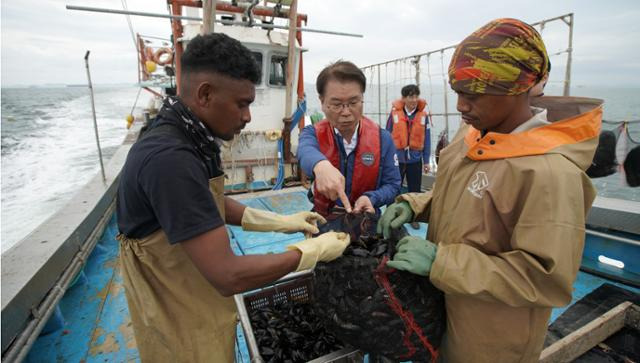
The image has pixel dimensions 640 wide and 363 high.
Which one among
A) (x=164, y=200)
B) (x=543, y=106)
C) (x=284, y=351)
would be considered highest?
(x=543, y=106)

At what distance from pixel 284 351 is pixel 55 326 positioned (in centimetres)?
253

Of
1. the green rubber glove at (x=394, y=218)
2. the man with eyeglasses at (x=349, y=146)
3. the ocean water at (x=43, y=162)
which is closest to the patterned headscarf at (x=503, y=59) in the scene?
the green rubber glove at (x=394, y=218)

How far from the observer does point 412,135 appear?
5.38 meters

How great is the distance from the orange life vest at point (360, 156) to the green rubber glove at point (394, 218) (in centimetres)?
56

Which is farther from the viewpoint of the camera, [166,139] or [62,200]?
[62,200]

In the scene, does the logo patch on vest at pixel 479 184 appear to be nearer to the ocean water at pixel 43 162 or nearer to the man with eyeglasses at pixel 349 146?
the man with eyeglasses at pixel 349 146

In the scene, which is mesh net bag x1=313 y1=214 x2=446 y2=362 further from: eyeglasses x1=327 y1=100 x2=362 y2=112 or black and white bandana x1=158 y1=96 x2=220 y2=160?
eyeglasses x1=327 y1=100 x2=362 y2=112

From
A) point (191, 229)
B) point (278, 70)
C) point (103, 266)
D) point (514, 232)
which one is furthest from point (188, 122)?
point (278, 70)

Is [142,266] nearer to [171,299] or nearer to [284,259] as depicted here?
[171,299]

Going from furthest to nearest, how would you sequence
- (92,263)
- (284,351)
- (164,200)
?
(92,263) → (284,351) → (164,200)

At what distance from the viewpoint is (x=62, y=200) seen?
27.6ft

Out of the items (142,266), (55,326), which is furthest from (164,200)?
(55,326)

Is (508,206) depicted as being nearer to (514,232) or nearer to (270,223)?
(514,232)

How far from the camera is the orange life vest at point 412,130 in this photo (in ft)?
17.6
